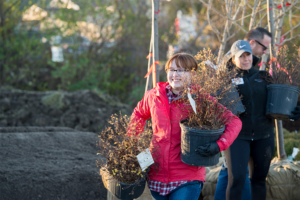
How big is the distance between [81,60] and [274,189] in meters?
6.13

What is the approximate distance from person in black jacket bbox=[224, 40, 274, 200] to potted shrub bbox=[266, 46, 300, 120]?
0.07 m

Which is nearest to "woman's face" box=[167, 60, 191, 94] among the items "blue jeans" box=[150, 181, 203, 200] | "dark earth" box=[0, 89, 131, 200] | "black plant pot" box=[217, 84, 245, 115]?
"black plant pot" box=[217, 84, 245, 115]

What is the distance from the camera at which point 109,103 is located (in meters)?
6.69

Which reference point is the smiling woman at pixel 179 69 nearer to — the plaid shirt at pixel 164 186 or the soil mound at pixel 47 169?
the plaid shirt at pixel 164 186

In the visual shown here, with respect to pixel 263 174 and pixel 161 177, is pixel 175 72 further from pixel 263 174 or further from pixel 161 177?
pixel 263 174

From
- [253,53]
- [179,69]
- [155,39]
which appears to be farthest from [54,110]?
[179,69]

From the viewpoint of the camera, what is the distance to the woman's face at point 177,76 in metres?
2.07

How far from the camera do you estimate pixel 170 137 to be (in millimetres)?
2033

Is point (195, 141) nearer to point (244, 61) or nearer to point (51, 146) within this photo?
point (244, 61)

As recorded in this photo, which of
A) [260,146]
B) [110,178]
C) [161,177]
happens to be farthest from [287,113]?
[110,178]

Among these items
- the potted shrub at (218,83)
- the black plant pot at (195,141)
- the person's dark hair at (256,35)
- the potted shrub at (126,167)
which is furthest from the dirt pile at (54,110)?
the black plant pot at (195,141)

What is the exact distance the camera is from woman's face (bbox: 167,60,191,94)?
2068 mm

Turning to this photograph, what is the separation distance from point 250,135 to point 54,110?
4616 mm

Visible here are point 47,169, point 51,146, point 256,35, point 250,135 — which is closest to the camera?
point 250,135
